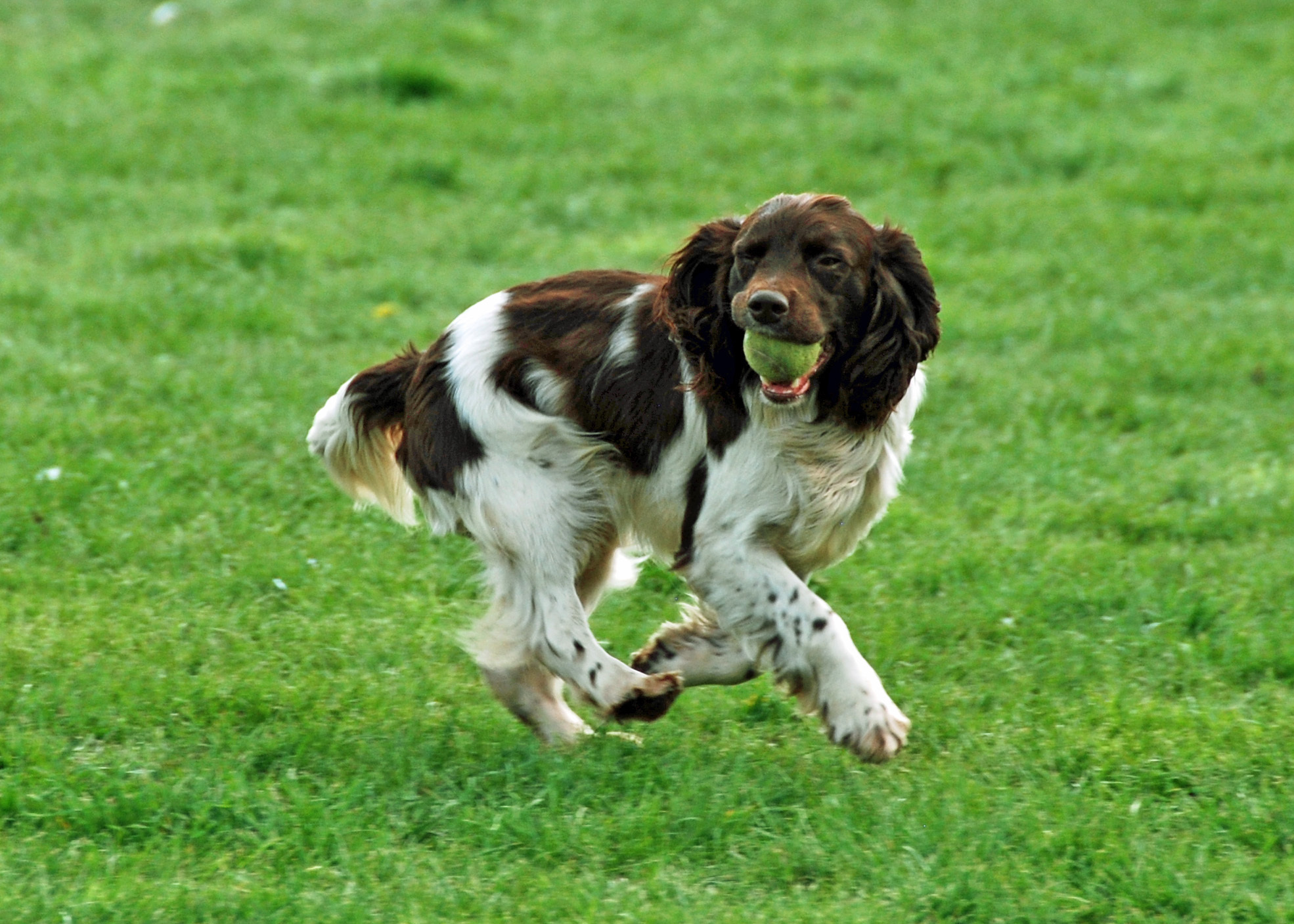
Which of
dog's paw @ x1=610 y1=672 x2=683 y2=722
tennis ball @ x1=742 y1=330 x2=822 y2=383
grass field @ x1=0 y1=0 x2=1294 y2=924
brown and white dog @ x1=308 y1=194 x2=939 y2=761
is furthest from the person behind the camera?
dog's paw @ x1=610 y1=672 x2=683 y2=722

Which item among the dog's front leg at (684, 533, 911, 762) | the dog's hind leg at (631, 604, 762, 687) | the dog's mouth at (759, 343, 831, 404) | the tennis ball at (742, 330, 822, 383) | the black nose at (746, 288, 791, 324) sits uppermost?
the black nose at (746, 288, 791, 324)

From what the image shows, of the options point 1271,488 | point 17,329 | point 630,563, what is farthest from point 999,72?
point 630,563

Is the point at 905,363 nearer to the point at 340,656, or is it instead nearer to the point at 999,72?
the point at 340,656

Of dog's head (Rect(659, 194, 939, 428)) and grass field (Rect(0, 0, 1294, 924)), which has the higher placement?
dog's head (Rect(659, 194, 939, 428))

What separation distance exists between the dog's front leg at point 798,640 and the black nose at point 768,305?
66cm

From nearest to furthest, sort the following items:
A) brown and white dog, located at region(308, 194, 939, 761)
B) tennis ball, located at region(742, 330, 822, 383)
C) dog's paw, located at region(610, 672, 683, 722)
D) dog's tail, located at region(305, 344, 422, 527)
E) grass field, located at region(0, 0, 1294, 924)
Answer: grass field, located at region(0, 0, 1294, 924) < tennis ball, located at region(742, 330, 822, 383) < brown and white dog, located at region(308, 194, 939, 761) < dog's paw, located at region(610, 672, 683, 722) < dog's tail, located at region(305, 344, 422, 527)

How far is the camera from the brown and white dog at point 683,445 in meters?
4.25

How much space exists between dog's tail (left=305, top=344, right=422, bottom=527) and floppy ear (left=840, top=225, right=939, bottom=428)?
1.33 meters

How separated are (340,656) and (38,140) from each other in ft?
21.6

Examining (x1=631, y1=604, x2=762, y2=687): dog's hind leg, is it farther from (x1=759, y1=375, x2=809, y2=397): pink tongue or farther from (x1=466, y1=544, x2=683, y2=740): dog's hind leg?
(x1=759, y1=375, x2=809, y2=397): pink tongue

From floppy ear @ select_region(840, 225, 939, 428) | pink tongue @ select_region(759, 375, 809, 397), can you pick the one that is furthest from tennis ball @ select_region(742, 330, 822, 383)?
floppy ear @ select_region(840, 225, 939, 428)

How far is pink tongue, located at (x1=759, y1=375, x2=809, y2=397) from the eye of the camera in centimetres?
413

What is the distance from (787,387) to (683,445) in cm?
50

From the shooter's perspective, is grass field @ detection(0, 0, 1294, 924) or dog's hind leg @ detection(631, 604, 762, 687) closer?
grass field @ detection(0, 0, 1294, 924)
